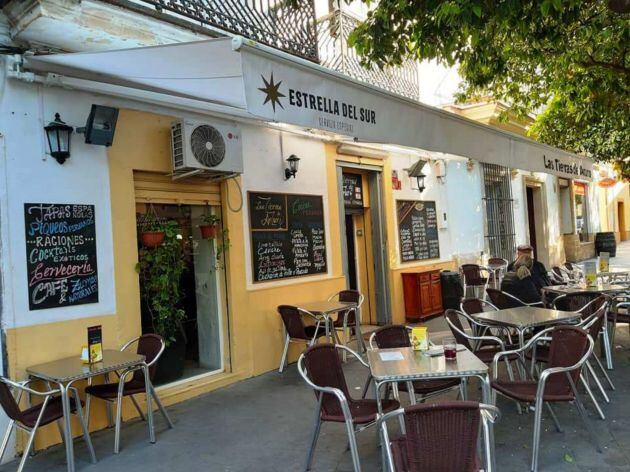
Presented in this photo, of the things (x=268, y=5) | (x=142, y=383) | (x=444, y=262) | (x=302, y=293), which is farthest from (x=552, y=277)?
(x=142, y=383)

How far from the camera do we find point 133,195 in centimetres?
512

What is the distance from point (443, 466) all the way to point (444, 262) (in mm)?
8270

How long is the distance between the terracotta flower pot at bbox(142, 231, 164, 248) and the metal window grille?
28.3 feet

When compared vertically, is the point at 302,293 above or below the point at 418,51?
below

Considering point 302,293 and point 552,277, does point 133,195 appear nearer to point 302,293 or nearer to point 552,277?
point 302,293

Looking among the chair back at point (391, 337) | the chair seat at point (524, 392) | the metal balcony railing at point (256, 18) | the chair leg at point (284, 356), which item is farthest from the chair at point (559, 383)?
the metal balcony railing at point (256, 18)

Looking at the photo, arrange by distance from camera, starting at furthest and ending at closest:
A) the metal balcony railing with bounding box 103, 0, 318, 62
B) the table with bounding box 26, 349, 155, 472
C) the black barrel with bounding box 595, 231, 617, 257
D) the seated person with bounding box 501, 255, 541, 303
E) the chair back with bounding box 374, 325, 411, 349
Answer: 1. the black barrel with bounding box 595, 231, 617, 257
2. the seated person with bounding box 501, 255, 541, 303
3. the metal balcony railing with bounding box 103, 0, 318, 62
4. the chair back with bounding box 374, 325, 411, 349
5. the table with bounding box 26, 349, 155, 472

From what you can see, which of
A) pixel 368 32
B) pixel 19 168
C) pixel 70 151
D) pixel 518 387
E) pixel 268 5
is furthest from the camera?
pixel 268 5

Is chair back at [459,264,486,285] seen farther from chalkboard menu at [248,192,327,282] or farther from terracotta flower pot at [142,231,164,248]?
terracotta flower pot at [142,231,164,248]

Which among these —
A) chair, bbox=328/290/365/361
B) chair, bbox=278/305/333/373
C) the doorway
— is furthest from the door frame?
the doorway

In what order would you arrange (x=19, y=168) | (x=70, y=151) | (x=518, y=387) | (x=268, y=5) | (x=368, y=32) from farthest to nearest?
1. (x=268, y=5)
2. (x=368, y=32)
3. (x=70, y=151)
4. (x=19, y=168)
5. (x=518, y=387)

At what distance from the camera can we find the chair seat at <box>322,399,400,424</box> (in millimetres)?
3252

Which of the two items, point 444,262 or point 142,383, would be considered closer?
point 142,383

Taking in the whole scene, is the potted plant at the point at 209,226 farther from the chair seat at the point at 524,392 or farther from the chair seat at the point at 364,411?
the chair seat at the point at 524,392
